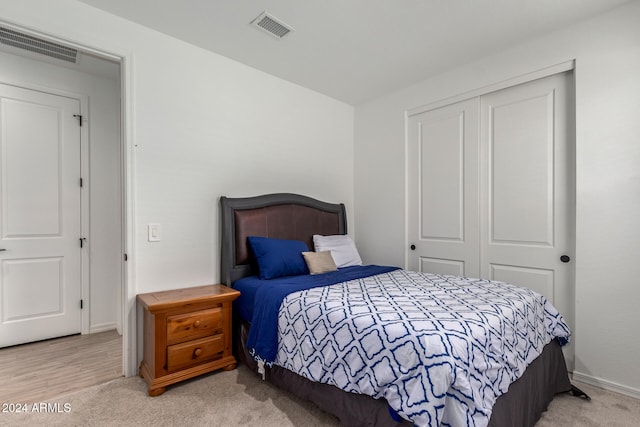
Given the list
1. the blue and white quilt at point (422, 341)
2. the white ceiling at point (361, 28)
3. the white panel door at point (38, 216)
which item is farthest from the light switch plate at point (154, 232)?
the white ceiling at point (361, 28)

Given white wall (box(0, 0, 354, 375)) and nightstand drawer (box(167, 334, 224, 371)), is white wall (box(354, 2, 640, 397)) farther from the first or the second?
nightstand drawer (box(167, 334, 224, 371))

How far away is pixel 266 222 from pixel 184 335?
118 centimetres

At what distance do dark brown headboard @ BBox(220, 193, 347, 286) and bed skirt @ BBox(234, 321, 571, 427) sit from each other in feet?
2.84

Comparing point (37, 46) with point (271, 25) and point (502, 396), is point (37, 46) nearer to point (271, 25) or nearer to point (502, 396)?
point (271, 25)

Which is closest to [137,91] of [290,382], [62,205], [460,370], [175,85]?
[175,85]

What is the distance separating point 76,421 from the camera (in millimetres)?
1793

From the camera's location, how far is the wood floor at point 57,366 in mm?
2150

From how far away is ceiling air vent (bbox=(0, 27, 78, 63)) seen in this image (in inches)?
101

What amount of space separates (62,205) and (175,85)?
1.75 m

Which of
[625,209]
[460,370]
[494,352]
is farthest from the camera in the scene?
[625,209]

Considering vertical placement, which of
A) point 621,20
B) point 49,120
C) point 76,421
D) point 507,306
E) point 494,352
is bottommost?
point 76,421

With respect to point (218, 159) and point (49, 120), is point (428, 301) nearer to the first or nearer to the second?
point (218, 159)

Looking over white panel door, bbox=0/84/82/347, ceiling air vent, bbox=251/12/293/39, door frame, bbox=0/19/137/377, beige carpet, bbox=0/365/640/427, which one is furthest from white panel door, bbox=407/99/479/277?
white panel door, bbox=0/84/82/347

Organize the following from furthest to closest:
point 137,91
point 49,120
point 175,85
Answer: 1. point 49,120
2. point 175,85
3. point 137,91
